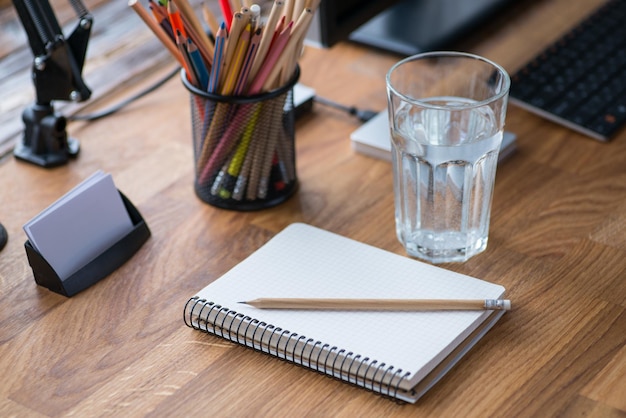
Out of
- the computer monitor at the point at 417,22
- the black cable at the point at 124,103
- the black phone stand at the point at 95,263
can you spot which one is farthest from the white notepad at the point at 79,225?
the computer monitor at the point at 417,22

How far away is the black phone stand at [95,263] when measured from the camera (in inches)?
34.7

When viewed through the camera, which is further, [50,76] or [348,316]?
[50,76]

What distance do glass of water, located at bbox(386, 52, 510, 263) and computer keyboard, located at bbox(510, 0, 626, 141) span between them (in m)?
0.22

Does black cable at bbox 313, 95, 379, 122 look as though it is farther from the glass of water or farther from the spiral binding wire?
the spiral binding wire

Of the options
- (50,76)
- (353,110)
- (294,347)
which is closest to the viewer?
(294,347)

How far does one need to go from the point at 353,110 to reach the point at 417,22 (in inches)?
8.9

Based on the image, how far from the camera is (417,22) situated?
1.31m

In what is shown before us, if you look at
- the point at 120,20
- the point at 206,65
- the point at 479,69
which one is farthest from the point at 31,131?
the point at 479,69

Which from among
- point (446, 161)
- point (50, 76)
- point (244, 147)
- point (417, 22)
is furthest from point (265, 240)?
point (417, 22)

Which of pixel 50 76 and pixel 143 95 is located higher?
pixel 50 76

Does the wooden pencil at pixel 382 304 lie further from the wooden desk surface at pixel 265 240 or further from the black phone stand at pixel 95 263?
the black phone stand at pixel 95 263

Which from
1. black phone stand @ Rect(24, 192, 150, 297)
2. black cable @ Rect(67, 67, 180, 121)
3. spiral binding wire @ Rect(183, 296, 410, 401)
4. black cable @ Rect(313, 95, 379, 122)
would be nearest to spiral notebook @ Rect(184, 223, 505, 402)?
spiral binding wire @ Rect(183, 296, 410, 401)

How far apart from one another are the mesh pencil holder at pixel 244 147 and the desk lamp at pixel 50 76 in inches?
6.0

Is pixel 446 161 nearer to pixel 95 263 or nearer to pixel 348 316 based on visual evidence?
pixel 348 316
